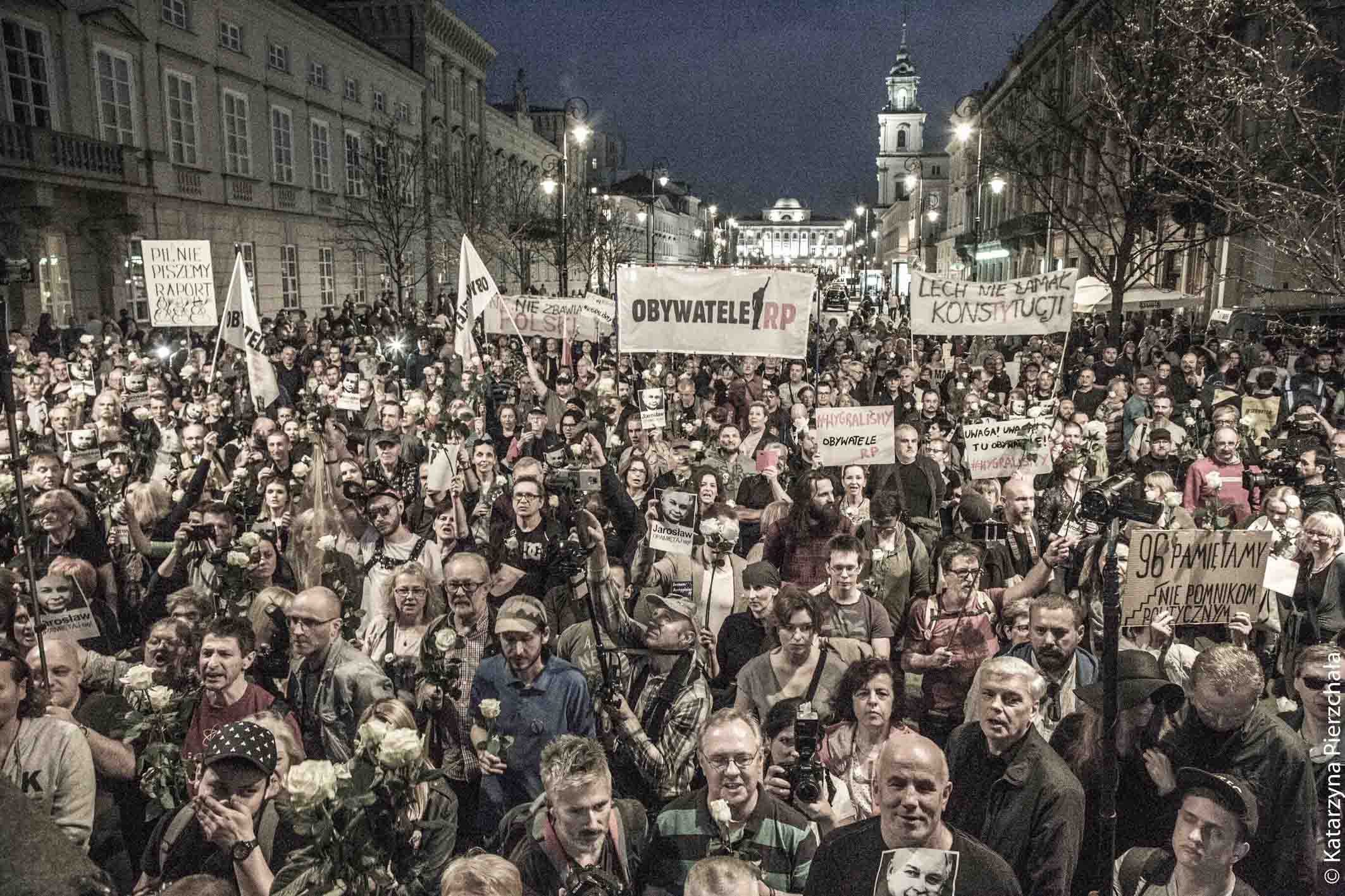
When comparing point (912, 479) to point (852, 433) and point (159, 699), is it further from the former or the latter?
point (159, 699)

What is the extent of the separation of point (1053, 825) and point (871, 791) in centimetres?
83

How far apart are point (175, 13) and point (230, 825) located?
30.7 metres

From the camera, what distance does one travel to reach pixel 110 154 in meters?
23.7

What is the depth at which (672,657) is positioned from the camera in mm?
4703

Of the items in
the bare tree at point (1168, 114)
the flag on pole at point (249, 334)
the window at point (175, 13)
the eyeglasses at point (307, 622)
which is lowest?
the eyeglasses at point (307, 622)

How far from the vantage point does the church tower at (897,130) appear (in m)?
135

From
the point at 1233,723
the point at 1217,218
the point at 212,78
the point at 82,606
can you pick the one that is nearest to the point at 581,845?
the point at 1233,723

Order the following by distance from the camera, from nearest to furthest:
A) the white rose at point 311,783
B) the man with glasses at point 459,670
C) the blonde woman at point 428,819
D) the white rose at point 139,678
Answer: the white rose at point 311,783 → the blonde woman at point 428,819 → the white rose at point 139,678 → the man with glasses at point 459,670

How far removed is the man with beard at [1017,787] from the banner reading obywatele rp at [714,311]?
5.83 meters

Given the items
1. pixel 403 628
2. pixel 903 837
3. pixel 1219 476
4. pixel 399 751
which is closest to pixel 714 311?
pixel 1219 476

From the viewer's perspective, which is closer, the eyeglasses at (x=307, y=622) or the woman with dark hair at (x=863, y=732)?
the woman with dark hair at (x=863, y=732)

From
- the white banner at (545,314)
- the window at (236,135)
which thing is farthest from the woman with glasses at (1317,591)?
the window at (236,135)

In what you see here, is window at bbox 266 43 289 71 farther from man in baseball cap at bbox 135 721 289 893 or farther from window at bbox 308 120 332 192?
man in baseball cap at bbox 135 721 289 893

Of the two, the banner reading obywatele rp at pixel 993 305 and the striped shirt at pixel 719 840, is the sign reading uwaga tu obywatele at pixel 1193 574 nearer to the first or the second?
the striped shirt at pixel 719 840
